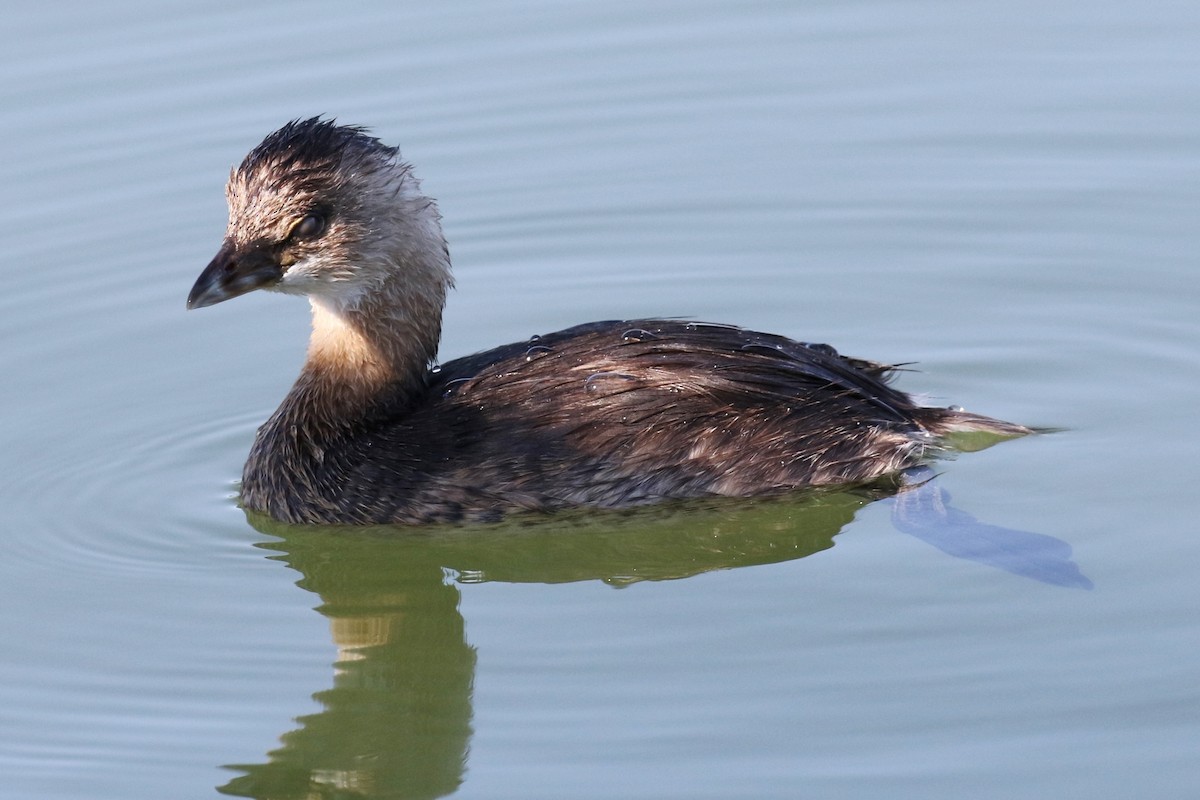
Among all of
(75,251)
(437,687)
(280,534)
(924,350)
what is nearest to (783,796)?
(437,687)

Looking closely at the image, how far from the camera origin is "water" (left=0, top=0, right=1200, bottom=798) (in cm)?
703

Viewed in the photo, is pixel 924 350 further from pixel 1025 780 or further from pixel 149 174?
pixel 149 174

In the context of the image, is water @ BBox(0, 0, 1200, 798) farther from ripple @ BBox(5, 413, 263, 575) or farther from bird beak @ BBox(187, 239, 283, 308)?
bird beak @ BBox(187, 239, 283, 308)

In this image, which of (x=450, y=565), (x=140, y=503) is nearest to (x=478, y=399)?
(x=450, y=565)

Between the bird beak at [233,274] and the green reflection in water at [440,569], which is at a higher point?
the bird beak at [233,274]

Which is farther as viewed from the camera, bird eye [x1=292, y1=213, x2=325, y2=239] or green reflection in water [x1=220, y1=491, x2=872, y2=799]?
bird eye [x1=292, y1=213, x2=325, y2=239]

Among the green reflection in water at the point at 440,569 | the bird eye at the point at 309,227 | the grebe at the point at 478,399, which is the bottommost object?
the green reflection in water at the point at 440,569

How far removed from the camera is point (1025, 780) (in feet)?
21.5

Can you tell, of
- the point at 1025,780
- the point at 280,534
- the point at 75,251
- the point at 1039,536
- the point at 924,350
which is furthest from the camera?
the point at 75,251

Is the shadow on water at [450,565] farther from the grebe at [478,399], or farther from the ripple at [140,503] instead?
the ripple at [140,503]

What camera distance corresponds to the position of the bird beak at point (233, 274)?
27.8ft

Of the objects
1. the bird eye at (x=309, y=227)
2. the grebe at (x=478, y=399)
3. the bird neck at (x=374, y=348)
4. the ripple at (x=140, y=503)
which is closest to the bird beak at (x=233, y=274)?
the grebe at (x=478, y=399)

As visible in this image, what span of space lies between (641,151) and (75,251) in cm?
329

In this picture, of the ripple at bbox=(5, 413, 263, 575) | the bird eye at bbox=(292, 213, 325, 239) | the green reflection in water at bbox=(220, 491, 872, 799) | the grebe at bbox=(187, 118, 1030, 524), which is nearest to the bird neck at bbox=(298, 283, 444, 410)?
the grebe at bbox=(187, 118, 1030, 524)
